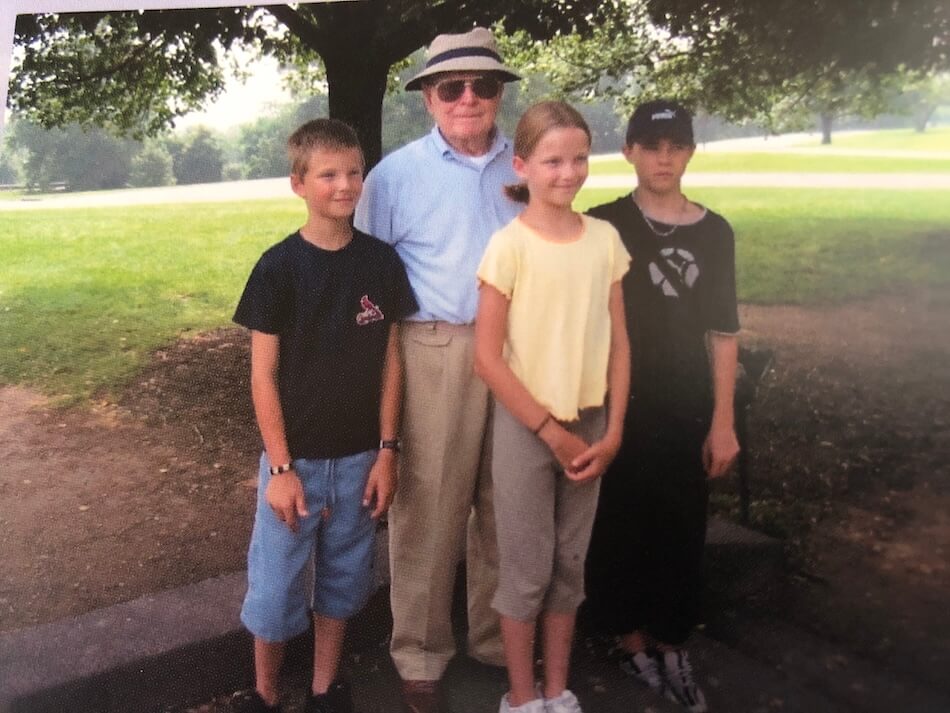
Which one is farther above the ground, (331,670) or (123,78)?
(123,78)

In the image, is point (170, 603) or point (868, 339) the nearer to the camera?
point (868, 339)

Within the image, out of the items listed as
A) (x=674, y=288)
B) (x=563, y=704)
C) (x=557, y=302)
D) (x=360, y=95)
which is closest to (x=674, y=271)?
(x=674, y=288)

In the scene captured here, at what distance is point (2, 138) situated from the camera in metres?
1.66

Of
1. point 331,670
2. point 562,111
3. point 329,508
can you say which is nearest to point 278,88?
point 562,111

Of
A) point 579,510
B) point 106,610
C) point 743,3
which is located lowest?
point 106,610

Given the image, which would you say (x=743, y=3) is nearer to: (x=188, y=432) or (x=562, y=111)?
(x=562, y=111)

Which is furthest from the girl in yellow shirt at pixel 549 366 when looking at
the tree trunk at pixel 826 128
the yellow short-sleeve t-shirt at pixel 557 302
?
the tree trunk at pixel 826 128

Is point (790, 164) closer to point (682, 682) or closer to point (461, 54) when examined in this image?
point (461, 54)

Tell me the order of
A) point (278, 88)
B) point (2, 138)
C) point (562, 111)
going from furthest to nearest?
point (2, 138)
point (278, 88)
point (562, 111)

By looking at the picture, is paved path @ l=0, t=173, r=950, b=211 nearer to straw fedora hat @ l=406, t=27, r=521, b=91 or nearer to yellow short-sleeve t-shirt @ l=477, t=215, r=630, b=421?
yellow short-sleeve t-shirt @ l=477, t=215, r=630, b=421

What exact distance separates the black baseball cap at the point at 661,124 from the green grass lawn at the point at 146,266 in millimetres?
96

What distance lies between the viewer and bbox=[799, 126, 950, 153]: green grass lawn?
131cm

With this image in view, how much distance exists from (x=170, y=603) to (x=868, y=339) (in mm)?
1143

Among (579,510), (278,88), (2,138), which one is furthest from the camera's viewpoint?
(2,138)
